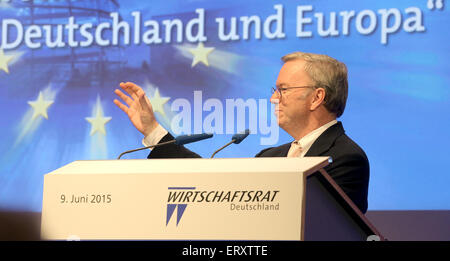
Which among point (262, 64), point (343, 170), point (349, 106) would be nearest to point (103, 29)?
point (262, 64)

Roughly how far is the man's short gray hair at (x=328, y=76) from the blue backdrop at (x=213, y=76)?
1.23 m

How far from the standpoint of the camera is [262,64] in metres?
4.30

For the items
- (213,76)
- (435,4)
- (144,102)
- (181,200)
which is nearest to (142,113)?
(144,102)

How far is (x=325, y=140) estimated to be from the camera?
8.85ft

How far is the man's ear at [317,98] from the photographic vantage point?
9.16 ft

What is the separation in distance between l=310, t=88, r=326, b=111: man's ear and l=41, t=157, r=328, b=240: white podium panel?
2.91ft

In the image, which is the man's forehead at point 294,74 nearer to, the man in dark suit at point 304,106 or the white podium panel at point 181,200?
the man in dark suit at point 304,106

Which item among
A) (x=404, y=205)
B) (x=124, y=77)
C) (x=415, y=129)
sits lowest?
(x=404, y=205)

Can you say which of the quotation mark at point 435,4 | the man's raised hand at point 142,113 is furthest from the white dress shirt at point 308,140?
the quotation mark at point 435,4

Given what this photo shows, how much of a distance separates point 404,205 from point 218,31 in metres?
1.62

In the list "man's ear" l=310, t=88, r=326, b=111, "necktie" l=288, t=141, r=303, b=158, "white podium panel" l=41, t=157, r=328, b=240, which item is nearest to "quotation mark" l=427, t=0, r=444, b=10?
"man's ear" l=310, t=88, r=326, b=111

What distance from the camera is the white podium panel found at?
5.83 ft

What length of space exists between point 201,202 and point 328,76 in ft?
3.77
